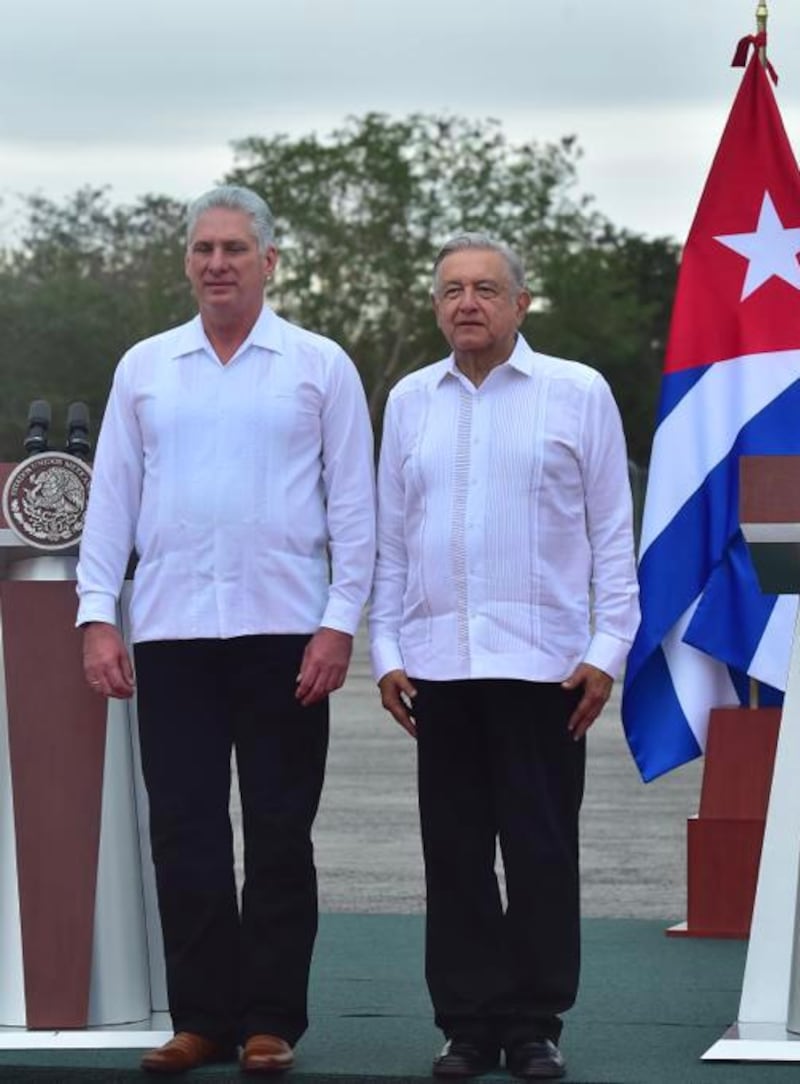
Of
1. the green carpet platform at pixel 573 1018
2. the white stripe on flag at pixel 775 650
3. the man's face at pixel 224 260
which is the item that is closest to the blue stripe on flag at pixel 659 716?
the white stripe on flag at pixel 775 650

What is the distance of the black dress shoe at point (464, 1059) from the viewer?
5262mm

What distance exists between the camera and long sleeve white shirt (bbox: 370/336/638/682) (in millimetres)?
5234

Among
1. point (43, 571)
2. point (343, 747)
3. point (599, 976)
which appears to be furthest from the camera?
Result: point (343, 747)

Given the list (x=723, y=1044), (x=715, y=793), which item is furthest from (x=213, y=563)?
(x=715, y=793)

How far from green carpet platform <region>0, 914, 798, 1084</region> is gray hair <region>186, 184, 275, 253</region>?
1.75 metres

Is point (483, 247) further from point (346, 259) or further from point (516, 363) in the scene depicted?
point (346, 259)

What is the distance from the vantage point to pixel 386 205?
65.8 metres

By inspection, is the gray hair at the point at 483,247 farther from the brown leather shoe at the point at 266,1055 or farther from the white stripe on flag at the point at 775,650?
the white stripe on flag at the point at 775,650

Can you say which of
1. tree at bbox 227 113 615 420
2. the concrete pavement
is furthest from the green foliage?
the concrete pavement

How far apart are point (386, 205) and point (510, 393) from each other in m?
61.1

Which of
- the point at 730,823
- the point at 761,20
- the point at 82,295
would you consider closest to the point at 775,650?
the point at 730,823

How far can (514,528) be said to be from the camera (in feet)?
17.2

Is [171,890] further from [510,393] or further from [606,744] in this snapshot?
[606,744]

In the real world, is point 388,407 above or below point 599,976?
above
